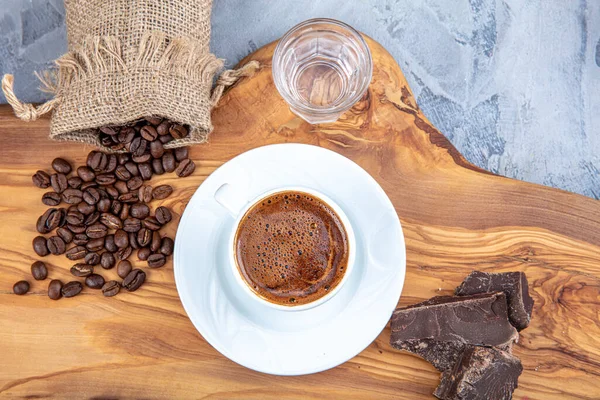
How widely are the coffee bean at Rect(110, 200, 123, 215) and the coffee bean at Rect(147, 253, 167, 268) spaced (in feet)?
0.52

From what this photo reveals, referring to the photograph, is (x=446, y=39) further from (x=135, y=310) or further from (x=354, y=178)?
(x=135, y=310)

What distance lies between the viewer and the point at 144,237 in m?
1.41

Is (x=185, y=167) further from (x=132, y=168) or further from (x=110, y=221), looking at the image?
(x=110, y=221)

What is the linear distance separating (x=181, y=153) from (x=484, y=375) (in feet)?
3.12

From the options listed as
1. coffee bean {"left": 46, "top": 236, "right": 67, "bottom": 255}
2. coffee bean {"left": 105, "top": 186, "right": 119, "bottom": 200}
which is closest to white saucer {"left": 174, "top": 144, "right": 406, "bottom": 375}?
coffee bean {"left": 105, "top": 186, "right": 119, "bottom": 200}

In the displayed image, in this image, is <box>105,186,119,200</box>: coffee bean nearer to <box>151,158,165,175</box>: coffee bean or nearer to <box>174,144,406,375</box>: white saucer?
<box>151,158,165,175</box>: coffee bean

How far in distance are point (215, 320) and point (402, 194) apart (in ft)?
1.93

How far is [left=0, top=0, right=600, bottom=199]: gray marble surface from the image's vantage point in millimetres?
1720

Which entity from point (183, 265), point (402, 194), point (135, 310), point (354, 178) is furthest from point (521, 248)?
point (135, 310)

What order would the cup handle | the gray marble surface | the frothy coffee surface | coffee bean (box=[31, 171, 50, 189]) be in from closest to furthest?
the cup handle → the frothy coffee surface → coffee bean (box=[31, 171, 50, 189]) → the gray marble surface

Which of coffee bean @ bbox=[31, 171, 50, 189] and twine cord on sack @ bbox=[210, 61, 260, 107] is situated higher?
twine cord on sack @ bbox=[210, 61, 260, 107]

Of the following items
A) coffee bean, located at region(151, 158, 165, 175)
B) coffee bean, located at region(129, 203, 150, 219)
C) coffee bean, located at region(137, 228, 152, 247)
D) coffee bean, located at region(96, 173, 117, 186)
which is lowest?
coffee bean, located at region(137, 228, 152, 247)

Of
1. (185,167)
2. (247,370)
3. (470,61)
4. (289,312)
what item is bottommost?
(247,370)

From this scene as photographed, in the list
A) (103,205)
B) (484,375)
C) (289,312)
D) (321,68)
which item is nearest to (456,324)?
(484,375)
